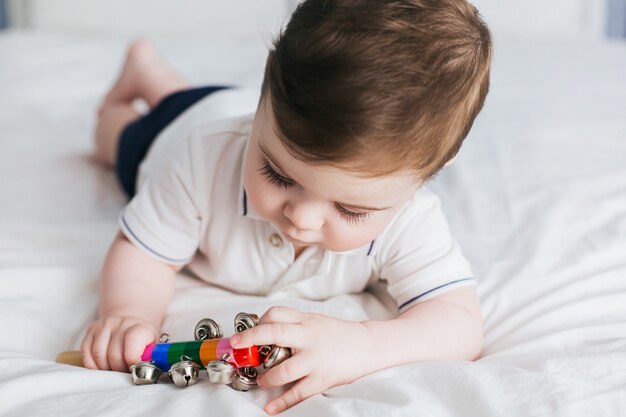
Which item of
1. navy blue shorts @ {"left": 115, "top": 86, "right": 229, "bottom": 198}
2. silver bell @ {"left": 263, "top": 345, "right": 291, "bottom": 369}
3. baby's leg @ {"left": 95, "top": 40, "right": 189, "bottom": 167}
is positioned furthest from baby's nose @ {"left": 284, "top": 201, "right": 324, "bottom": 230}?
baby's leg @ {"left": 95, "top": 40, "right": 189, "bottom": 167}

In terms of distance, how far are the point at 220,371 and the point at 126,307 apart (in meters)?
0.22

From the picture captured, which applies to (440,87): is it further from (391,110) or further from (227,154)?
(227,154)

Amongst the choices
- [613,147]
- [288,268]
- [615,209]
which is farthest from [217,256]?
[613,147]

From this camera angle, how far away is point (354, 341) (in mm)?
770

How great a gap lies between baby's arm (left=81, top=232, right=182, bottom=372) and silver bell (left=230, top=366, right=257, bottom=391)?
0.11 meters

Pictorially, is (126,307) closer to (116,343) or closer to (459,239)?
(116,343)

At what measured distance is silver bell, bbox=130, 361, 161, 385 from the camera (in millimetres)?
744

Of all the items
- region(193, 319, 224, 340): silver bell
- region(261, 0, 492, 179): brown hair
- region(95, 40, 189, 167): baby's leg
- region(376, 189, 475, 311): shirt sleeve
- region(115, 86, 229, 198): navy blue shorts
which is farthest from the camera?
region(95, 40, 189, 167): baby's leg

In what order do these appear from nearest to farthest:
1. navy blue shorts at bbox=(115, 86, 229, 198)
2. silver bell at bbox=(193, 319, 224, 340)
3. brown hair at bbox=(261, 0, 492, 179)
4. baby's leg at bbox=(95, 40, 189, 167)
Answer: brown hair at bbox=(261, 0, 492, 179) → silver bell at bbox=(193, 319, 224, 340) → navy blue shorts at bbox=(115, 86, 229, 198) → baby's leg at bbox=(95, 40, 189, 167)

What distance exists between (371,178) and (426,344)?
0.21 metres

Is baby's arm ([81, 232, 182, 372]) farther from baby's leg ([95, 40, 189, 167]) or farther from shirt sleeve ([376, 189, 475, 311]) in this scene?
baby's leg ([95, 40, 189, 167])

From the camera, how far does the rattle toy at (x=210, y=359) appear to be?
0.71 m

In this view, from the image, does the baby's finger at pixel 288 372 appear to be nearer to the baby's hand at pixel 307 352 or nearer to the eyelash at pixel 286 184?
the baby's hand at pixel 307 352

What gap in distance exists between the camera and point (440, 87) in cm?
69
